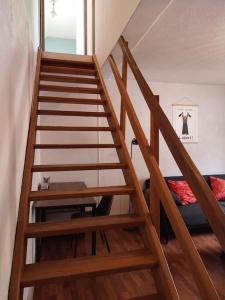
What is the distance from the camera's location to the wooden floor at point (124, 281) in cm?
236

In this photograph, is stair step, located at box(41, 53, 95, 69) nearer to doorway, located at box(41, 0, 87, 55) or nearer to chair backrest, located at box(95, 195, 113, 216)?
doorway, located at box(41, 0, 87, 55)

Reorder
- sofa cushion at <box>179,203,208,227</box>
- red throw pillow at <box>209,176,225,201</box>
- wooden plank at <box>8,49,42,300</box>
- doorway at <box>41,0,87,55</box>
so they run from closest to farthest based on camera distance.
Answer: wooden plank at <box>8,49,42,300</box> < sofa cushion at <box>179,203,208,227</box> < red throw pillow at <box>209,176,225,201</box> < doorway at <box>41,0,87,55</box>

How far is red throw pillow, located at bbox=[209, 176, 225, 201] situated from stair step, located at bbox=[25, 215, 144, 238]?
2918 millimetres

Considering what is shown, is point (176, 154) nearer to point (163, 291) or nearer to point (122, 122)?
point (163, 291)

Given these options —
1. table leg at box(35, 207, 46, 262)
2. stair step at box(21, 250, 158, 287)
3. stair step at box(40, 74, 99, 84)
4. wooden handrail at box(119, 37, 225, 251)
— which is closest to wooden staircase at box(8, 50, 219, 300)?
stair step at box(21, 250, 158, 287)

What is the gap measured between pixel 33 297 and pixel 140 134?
1.86 metres

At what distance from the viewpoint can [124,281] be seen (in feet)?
8.47

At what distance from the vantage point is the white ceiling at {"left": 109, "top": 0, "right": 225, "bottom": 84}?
1972 millimetres

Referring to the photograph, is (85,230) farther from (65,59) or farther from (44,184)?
(65,59)

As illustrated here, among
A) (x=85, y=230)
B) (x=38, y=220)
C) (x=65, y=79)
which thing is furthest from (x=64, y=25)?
(x=85, y=230)

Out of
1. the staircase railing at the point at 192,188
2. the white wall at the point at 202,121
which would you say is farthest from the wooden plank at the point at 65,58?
the staircase railing at the point at 192,188

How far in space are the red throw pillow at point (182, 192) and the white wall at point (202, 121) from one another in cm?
42

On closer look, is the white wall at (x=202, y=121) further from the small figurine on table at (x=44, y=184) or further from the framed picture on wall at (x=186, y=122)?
the small figurine on table at (x=44, y=184)

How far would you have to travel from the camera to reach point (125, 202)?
4.41m
